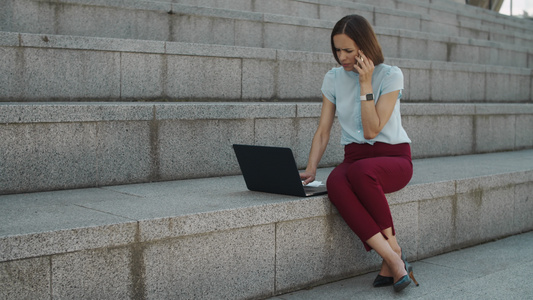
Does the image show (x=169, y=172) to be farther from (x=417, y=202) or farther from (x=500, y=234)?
(x=500, y=234)

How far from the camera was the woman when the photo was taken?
12.6ft

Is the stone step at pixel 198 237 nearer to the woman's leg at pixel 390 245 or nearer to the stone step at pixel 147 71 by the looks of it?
the woman's leg at pixel 390 245

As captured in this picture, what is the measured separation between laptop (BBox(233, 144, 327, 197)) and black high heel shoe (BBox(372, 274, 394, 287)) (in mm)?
647

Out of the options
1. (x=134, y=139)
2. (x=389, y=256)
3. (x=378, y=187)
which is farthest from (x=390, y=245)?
(x=134, y=139)

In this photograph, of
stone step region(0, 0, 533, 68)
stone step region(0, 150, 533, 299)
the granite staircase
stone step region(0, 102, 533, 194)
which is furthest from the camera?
stone step region(0, 0, 533, 68)

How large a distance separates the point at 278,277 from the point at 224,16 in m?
3.76

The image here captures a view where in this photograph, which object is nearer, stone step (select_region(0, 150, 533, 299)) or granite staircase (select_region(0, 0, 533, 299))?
stone step (select_region(0, 150, 533, 299))

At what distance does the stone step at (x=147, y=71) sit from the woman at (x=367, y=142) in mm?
1499

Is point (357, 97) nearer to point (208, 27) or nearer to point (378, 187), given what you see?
point (378, 187)

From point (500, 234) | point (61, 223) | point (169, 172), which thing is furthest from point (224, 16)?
point (61, 223)

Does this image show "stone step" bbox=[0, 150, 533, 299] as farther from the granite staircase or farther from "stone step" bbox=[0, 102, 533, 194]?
"stone step" bbox=[0, 102, 533, 194]

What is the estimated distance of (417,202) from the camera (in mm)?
4609

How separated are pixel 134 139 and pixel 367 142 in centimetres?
165

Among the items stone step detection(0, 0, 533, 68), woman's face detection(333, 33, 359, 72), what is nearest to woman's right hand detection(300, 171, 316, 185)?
woman's face detection(333, 33, 359, 72)
